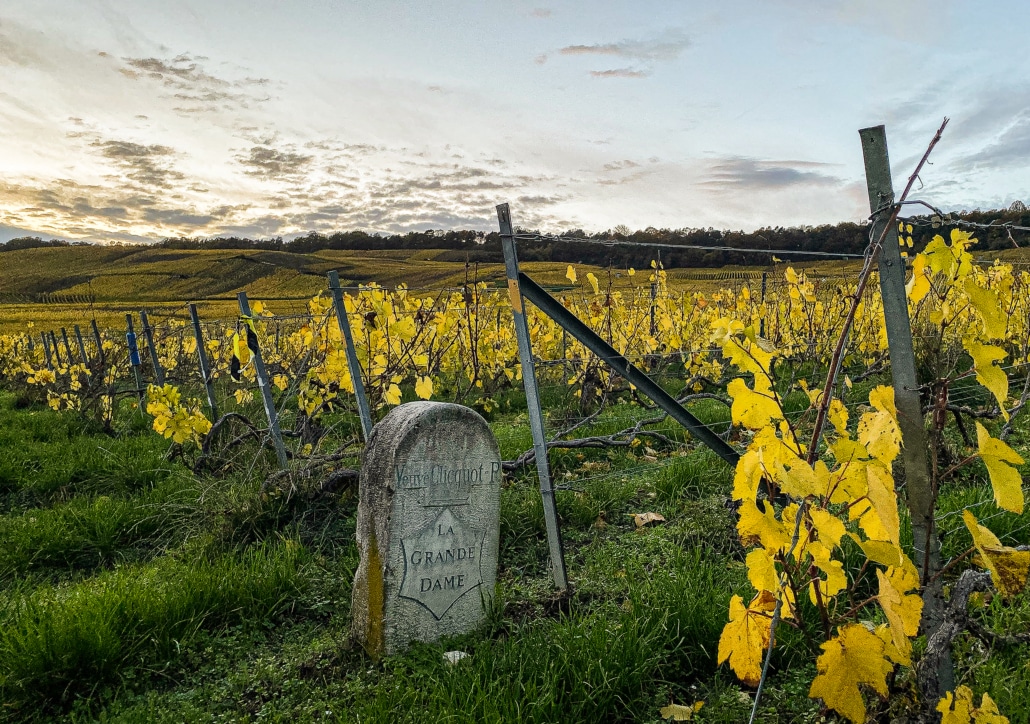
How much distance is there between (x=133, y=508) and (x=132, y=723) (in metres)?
2.53


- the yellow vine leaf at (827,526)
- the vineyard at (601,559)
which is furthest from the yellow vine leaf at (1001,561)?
the yellow vine leaf at (827,526)

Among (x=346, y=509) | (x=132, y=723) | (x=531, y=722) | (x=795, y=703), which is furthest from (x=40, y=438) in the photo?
(x=795, y=703)

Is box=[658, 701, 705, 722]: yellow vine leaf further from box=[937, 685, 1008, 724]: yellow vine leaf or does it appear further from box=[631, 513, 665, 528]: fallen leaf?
box=[631, 513, 665, 528]: fallen leaf

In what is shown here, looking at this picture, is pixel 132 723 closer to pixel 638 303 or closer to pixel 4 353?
pixel 638 303

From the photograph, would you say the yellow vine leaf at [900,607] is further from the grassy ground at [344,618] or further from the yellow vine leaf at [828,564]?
the grassy ground at [344,618]

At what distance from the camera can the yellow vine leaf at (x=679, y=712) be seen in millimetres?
2127

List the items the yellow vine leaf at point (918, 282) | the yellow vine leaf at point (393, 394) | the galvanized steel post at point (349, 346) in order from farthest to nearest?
1. the yellow vine leaf at point (393, 394)
2. the galvanized steel post at point (349, 346)
3. the yellow vine leaf at point (918, 282)

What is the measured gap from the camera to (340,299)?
4109mm

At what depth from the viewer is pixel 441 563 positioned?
2.81 meters

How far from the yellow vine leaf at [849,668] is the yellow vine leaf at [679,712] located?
2.94ft

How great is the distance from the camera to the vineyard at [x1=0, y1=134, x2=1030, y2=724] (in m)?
1.37

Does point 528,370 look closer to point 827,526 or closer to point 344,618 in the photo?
point 344,618

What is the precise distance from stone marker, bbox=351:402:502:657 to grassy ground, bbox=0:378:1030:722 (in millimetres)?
126

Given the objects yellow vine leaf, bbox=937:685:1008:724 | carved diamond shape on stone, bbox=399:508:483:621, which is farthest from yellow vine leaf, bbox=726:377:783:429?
carved diamond shape on stone, bbox=399:508:483:621
